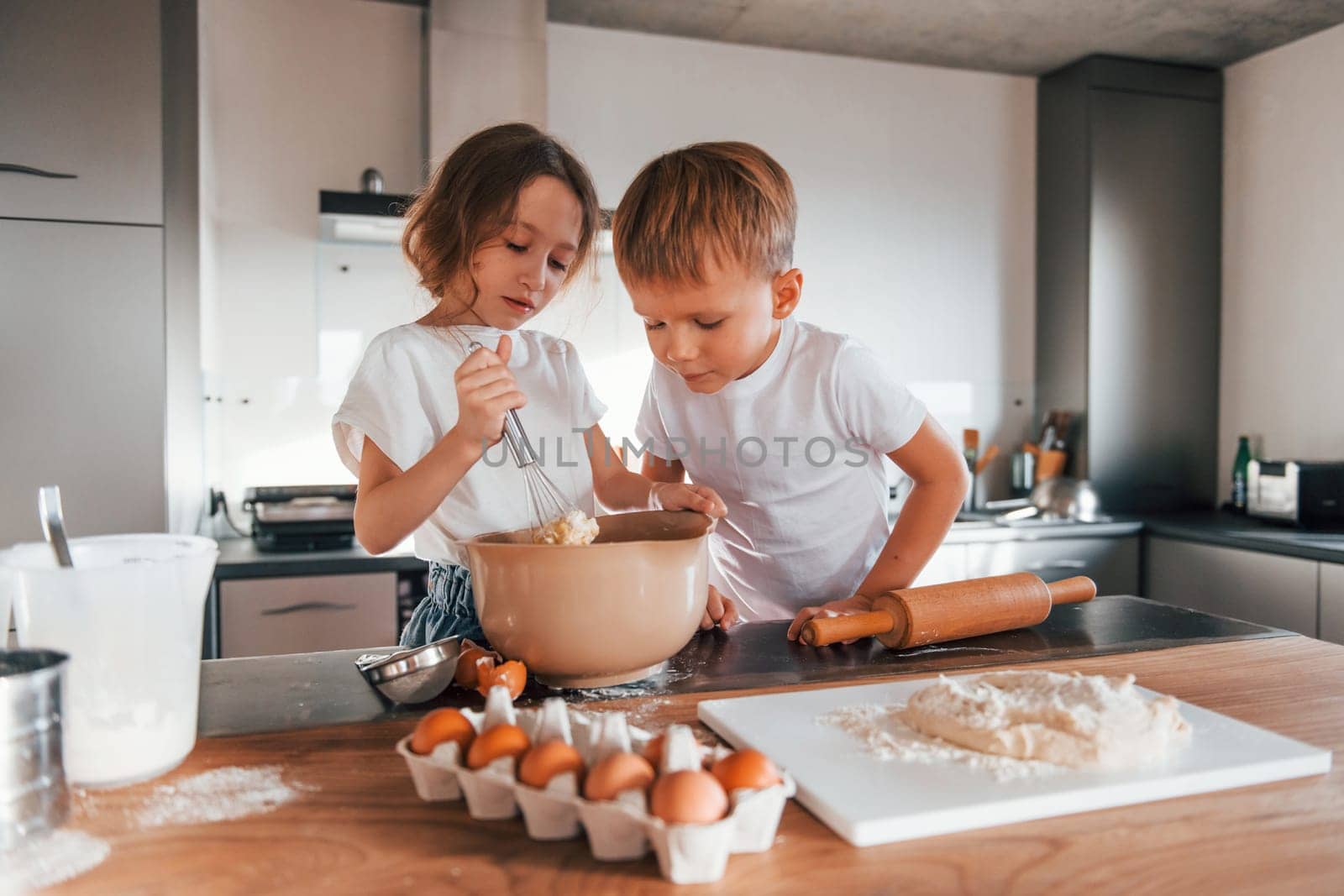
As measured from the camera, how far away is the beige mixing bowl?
0.71 meters

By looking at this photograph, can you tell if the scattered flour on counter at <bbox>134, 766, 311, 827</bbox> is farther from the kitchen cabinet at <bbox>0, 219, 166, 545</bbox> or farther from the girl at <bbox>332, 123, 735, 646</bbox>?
the kitchen cabinet at <bbox>0, 219, 166, 545</bbox>

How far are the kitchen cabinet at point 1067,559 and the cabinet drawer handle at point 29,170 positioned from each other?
230 cm

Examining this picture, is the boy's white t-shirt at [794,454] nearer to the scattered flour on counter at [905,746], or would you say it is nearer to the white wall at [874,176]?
the scattered flour on counter at [905,746]

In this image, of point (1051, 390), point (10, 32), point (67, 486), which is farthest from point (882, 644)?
point (1051, 390)

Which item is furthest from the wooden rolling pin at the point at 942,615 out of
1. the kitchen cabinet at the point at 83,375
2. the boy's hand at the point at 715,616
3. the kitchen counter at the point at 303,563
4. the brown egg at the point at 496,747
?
the kitchen cabinet at the point at 83,375

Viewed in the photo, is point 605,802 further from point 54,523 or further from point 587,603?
point 54,523

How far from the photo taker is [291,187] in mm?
2537

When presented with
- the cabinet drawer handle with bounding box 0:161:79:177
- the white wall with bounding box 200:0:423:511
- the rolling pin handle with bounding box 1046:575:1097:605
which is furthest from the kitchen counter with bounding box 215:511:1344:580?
the rolling pin handle with bounding box 1046:575:1097:605

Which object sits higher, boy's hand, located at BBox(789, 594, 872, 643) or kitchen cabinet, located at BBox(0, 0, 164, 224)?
kitchen cabinet, located at BBox(0, 0, 164, 224)

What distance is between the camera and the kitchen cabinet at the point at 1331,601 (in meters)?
2.17

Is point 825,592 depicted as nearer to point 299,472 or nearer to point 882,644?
point 882,644

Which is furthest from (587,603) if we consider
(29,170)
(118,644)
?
(29,170)

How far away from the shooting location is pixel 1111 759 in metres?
0.58

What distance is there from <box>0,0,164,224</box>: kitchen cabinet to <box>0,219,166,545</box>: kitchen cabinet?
54mm
